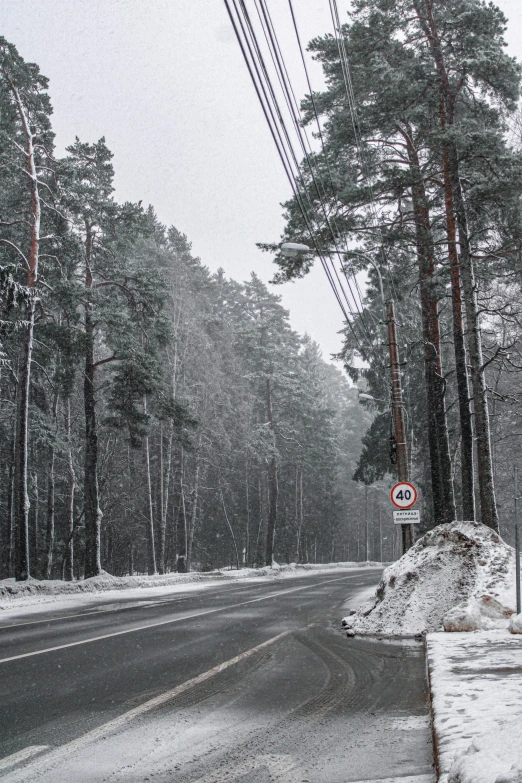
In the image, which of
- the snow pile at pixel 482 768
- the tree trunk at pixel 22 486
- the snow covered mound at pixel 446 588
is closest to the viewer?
the snow pile at pixel 482 768

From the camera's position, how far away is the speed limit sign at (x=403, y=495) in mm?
16156

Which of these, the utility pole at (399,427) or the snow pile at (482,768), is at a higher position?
the utility pole at (399,427)

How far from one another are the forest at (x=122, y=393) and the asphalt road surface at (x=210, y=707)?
10.7 meters

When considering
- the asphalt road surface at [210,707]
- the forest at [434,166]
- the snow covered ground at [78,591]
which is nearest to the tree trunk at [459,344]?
the forest at [434,166]

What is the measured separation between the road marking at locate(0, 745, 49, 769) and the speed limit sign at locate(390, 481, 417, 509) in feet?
40.5

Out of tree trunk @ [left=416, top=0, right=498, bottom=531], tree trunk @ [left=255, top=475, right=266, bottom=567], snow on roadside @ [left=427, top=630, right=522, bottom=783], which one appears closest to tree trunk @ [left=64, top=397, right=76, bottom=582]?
tree trunk @ [left=416, top=0, right=498, bottom=531]

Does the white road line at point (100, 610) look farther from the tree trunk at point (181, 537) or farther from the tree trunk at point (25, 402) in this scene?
the tree trunk at point (181, 537)

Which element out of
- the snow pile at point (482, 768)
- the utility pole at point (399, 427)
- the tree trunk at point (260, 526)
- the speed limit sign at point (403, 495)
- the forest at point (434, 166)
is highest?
the forest at point (434, 166)

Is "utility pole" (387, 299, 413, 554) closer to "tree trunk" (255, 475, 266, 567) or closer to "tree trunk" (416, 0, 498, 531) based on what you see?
"tree trunk" (416, 0, 498, 531)

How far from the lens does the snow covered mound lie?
10297 mm

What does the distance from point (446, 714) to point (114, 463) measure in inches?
1430

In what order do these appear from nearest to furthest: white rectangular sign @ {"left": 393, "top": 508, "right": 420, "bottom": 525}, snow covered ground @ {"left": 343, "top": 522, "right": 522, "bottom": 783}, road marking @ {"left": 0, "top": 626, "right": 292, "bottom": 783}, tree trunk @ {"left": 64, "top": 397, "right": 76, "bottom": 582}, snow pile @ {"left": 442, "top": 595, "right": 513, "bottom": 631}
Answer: snow covered ground @ {"left": 343, "top": 522, "right": 522, "bottom": 783} < road marking @ {"left": 0, "top": 626, "right": 292, "bottom": 783} < snow pile @ {"left": 442, "top": 595, "right": 513, "bottom": 631} < white rectangular sign @ {"left": 393, "top": 508, "right": 420, "bottom": 525} < tree trunk @ {"left": 64, "top": 397, "right": 76, "bottom": 582}

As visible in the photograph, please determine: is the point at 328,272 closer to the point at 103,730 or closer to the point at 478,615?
the point at 478,615

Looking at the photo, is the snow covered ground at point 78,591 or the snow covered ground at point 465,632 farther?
the snow covered ground at point 78,591
